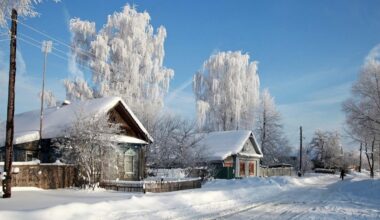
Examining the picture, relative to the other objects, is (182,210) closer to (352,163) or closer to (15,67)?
(15,67)

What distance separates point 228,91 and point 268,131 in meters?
15.5

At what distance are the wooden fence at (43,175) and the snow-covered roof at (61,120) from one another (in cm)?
368

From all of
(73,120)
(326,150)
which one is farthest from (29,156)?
(326,150)

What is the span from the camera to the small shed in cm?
4581

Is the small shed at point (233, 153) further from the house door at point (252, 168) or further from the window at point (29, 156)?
the window at point (29, 156)

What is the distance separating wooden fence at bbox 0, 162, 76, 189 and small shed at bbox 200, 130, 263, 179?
21641mm

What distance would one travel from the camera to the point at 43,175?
2200cm

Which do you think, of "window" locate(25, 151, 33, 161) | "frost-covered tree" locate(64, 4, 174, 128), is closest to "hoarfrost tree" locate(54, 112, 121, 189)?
"window" locate(25, 151, 33, 161)

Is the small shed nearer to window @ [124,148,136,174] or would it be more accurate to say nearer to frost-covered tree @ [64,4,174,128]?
frost-covered tree @ [64,4,174,128]

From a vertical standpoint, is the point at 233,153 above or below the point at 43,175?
above

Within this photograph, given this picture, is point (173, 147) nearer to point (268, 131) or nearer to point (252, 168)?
point (252, 168)

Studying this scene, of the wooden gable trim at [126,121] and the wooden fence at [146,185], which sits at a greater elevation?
the wooden gable trim at [126,121]

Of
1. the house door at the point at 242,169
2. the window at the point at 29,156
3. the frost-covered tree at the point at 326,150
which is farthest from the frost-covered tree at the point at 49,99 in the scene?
the frost-covered tree at the point at 326,150

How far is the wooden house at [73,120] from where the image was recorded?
28923 mm
